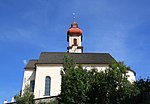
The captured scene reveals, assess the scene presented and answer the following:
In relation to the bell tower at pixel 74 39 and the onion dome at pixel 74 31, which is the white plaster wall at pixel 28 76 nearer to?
the bell tower at pixel 74 39

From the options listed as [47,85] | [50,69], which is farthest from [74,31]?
[47,85]

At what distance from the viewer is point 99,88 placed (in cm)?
3083

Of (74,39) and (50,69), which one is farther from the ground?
(74,39)

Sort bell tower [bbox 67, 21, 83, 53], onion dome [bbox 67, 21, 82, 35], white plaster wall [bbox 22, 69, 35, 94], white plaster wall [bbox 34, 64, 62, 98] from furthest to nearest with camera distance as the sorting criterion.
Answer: onion dome [bbox 67, 21, 82, 35], bell tower [bbox 67, 21, 83, 53], white plaster wall [bbox 22, 69, 35, 94], white plaster wall [bbox 34, 64, 62, 98]

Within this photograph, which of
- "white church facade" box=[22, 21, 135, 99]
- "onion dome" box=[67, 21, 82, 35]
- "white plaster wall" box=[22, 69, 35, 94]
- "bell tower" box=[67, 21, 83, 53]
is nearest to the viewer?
"white church facade" box=[22, 21, 135, 99]

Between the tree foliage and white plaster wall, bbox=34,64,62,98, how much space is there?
1048cm

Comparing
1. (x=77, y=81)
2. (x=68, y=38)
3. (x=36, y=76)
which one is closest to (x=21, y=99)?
(x=77, y=81)

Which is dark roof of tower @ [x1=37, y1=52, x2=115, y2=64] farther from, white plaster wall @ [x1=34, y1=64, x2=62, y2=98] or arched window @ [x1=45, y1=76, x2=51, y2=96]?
arched window @ [x1=45, y1=76, x2=51, y2=96]

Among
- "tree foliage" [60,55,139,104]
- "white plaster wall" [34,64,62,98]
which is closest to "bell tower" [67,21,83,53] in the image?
"white plaster wall" [34,64,62,98]

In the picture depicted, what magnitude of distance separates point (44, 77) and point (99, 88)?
1400cm

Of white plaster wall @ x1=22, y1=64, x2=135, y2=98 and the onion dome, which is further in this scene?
the onion dome

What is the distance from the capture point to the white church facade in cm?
4147

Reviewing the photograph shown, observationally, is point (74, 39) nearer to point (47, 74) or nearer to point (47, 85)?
point (47, 74)

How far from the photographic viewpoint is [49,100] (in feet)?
115
